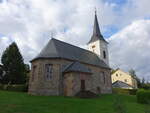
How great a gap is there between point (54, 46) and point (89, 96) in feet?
31.3

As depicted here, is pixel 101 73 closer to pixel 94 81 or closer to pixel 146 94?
pixel 94 81

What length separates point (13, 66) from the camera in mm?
34094

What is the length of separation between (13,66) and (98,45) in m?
20.4

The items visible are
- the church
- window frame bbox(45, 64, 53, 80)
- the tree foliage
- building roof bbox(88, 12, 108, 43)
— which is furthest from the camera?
building roof bbox(88, 12, 108, 43)

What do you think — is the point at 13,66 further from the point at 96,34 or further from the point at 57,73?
the point at 96,34

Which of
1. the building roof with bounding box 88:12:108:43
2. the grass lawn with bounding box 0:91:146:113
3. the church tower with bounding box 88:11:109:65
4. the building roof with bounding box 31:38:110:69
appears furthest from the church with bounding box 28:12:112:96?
the building roof with bounding box 88:12:108:43

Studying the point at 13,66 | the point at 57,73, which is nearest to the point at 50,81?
the point at 57,73

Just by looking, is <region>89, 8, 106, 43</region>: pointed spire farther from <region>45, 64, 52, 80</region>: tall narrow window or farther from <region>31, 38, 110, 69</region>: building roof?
<region>45, 64, 52, 80</region>: tall narrow window

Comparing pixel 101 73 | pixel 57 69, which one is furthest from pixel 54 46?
pixel 101 73

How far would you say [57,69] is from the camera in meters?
21.0

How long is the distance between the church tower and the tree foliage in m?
17.4

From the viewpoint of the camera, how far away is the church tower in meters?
A: 33.1

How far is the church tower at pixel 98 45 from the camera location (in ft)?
109

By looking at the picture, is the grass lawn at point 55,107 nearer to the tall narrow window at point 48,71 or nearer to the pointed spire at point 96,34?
the tall narrow window at point 48,71
